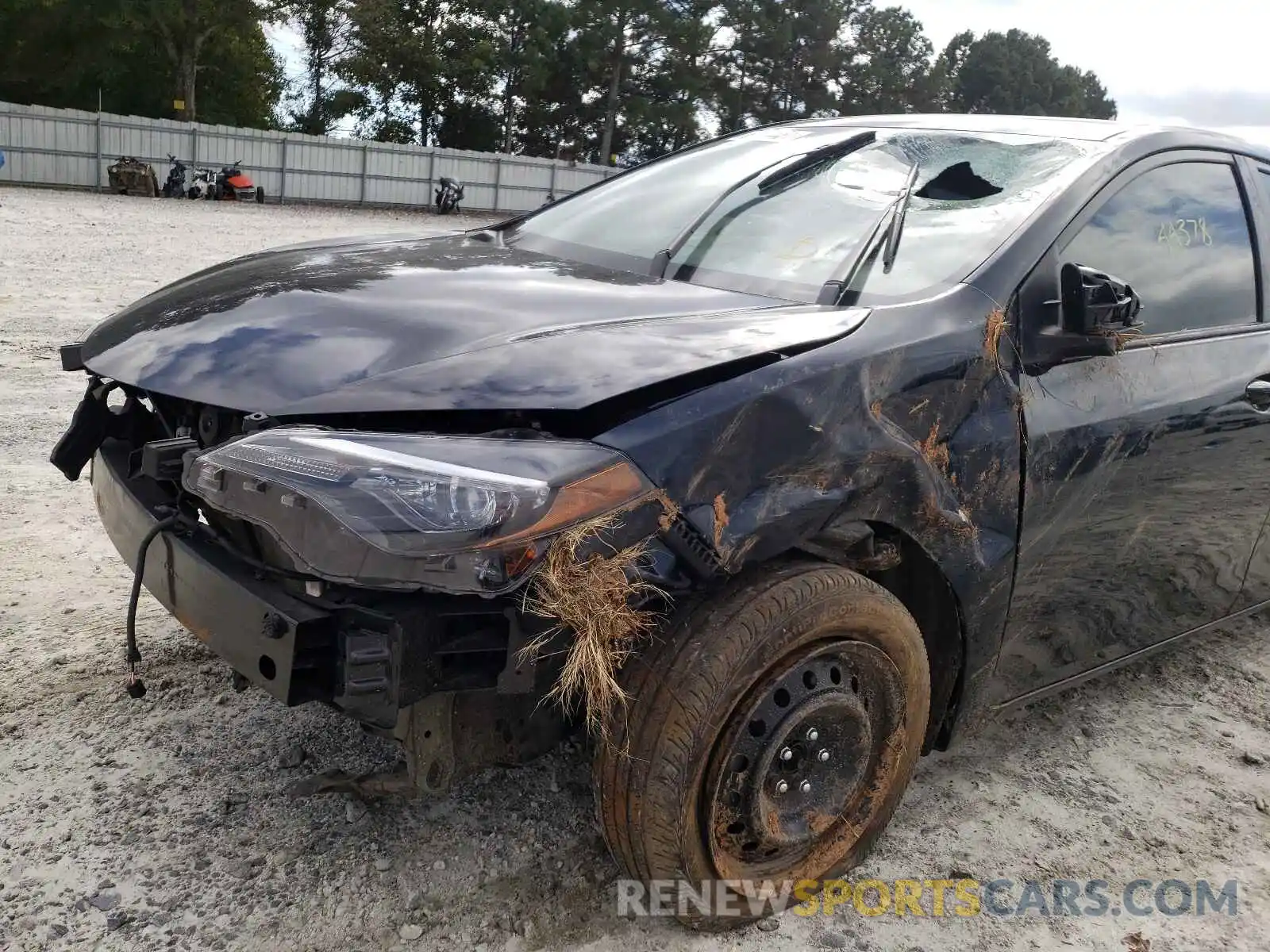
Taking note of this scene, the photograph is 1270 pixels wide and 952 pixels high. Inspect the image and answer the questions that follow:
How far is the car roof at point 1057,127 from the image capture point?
113 inches

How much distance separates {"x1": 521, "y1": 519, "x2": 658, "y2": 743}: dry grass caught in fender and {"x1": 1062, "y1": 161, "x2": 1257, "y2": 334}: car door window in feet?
4.63

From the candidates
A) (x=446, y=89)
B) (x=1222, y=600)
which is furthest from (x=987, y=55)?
(x=1222, y=600)

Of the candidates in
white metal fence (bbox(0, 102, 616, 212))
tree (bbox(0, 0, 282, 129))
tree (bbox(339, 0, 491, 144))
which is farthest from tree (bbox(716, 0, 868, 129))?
tree (bbox(0, 0, 282, 129))

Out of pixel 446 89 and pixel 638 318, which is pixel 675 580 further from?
pixel 446 89

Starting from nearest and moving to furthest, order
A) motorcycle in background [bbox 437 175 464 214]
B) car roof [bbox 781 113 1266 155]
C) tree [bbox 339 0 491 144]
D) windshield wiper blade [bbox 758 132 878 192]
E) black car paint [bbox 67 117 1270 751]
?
black car paint [bbox 67 117 1270 751] → car roof [bbox 781 113 1266 155] → windshield wiper blade [bbox 758 132 878 192] → motorcycle in background [bbox 437 175 464 214] → tree [bbox 339 0 491 144]

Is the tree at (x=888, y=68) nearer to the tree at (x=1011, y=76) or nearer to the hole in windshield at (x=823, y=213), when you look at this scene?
the tree at (x=1011, y=76)

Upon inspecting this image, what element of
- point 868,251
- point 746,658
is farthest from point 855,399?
point 868,251

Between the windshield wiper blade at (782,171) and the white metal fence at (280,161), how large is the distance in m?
20.4

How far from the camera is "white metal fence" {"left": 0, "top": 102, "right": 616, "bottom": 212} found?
80.8 ft

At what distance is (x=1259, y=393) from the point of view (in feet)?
9.75

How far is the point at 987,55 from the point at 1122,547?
9048cm

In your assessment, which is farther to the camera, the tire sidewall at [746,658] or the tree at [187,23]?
the tree at [187,23]

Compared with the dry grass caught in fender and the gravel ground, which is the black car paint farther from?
the gravel ground

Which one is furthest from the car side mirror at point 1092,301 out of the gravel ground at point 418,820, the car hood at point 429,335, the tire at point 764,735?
the gravel ground at point 418,820
